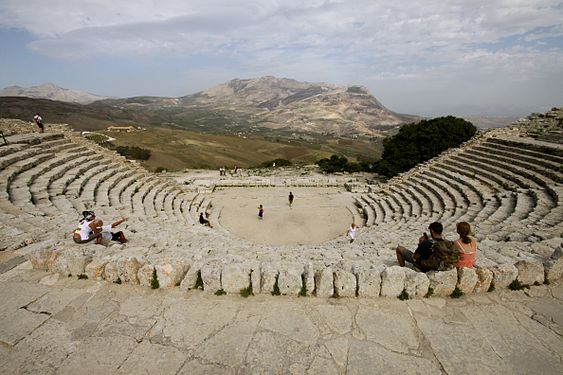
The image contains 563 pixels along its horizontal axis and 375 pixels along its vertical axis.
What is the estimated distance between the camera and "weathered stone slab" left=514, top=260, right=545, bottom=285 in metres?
5.48

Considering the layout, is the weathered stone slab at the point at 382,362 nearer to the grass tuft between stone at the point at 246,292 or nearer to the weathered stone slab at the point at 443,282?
the weathered stone slab at the point at 443,282

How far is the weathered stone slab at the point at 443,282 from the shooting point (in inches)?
205

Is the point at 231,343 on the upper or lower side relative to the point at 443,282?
lower

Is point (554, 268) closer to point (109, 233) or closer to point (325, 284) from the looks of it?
point (325, 284)

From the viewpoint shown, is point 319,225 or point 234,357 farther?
point 319,225

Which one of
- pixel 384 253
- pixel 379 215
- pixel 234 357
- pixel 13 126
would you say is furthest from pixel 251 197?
pixel 234 357

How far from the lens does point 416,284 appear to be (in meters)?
5.21

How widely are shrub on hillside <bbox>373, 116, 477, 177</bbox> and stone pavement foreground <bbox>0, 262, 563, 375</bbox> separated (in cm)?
2087

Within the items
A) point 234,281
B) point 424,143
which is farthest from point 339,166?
point 234,281

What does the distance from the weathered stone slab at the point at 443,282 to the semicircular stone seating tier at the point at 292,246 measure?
2 centimetres

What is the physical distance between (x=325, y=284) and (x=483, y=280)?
113 inches

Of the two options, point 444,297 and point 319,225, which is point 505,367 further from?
point 319,225

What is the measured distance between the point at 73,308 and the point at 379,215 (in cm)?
1484

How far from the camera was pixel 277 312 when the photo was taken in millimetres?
4883
